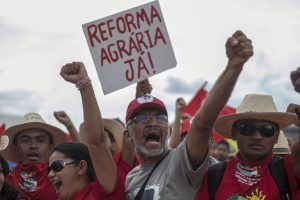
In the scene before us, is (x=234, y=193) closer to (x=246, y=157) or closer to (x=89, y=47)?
(x=246, y=157)

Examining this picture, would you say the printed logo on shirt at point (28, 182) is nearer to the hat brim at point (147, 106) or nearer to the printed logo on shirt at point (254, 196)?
the hat brim at point (147, 106)

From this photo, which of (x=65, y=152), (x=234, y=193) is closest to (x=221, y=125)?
(x=234, y=193)

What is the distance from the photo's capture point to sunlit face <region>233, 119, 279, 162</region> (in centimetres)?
388

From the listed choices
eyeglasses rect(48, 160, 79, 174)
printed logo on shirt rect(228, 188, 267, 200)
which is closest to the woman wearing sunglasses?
eyeglasses rect(48, 160, 79, 174)

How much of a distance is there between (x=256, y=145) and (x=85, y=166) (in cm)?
125

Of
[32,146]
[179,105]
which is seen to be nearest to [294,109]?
[179,105]

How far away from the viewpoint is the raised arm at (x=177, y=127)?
5633 millimetres

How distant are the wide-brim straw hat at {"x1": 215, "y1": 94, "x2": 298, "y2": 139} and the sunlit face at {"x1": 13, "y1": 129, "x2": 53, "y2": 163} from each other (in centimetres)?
188

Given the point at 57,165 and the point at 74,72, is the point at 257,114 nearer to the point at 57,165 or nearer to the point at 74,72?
the point at 74,72

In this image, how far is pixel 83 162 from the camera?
4336mm

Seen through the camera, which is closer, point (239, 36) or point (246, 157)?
point (239, 36)

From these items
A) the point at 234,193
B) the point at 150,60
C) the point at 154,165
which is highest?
the point at 150,60

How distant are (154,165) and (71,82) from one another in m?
0.76

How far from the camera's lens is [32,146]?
566 centimetres
